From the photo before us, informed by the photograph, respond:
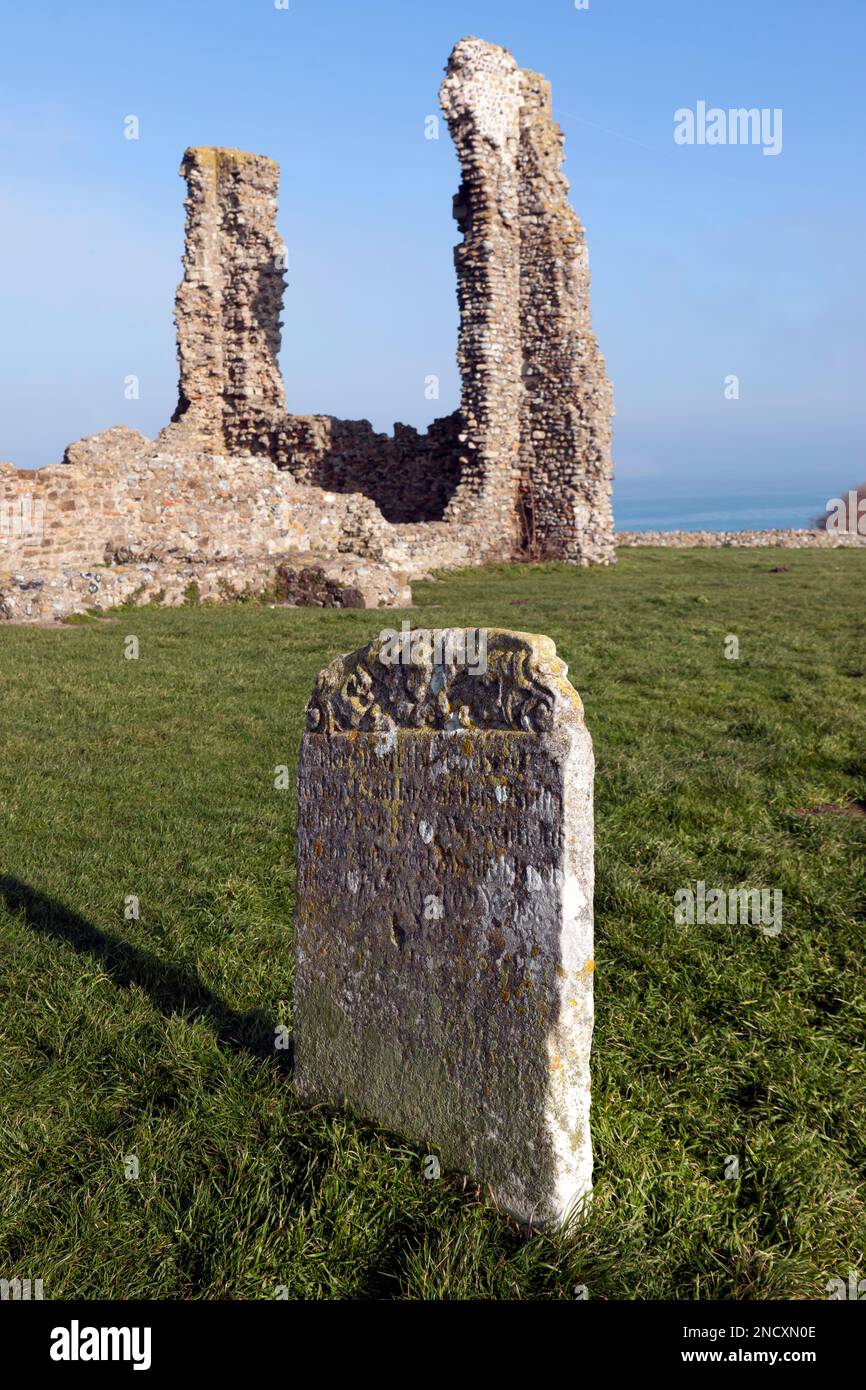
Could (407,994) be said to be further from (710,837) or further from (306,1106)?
(710,837)

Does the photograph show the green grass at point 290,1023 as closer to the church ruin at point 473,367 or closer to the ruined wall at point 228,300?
the church ruin at point 473,367

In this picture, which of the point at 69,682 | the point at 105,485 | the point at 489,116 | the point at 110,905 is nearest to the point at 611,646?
the point at 69,682

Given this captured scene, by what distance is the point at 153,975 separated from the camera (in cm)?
387

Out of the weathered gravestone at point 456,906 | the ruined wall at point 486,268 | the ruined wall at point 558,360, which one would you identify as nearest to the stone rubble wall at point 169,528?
the ruined wall at point 486,268

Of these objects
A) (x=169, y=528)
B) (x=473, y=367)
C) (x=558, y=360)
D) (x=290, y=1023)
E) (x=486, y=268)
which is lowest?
(x=290, y=1023)

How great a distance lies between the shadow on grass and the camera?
344 cm

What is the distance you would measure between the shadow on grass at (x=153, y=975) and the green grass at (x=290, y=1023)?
15 mm

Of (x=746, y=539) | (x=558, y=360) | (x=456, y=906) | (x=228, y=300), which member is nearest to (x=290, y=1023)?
(x=456, y=906)

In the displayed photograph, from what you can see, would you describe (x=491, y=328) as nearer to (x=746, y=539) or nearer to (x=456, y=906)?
(x=746, y=539)

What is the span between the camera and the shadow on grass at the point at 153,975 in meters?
3.44

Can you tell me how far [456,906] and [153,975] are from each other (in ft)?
5.57

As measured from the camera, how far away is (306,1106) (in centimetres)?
305

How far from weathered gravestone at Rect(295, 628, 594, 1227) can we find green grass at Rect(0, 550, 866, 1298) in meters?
0.17

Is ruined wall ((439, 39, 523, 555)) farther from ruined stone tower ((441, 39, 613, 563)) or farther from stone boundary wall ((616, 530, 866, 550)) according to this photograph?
stone boundary wall ((616, 530, 866, 550))
